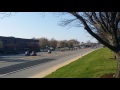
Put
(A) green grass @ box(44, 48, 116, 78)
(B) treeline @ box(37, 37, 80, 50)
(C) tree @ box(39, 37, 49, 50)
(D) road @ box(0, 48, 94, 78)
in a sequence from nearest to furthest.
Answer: (A) green grass @ box(44, 48, 116, 78) < (D) road @ box(0, 48, 94, 78) < (C) tree @ box(39, 37, 49, 50) < (B) treeline @ box(37, 37, 80, 50)

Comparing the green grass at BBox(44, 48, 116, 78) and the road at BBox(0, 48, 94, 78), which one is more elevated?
the green grass at BBox(44, 48, 116, 78)

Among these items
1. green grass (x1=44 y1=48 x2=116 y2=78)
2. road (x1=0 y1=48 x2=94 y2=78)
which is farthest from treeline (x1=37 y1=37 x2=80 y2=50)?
green grass (x1=44 y1=48 x2=116 y2=78)

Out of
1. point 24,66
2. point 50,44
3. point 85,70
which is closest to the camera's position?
point 85,70

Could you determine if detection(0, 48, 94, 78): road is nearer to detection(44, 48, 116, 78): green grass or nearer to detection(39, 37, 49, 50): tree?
detection(44, 48, 116, 78): green grass

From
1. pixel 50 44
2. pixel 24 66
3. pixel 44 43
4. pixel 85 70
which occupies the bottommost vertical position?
pixel 24 66

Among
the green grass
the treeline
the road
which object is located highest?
the treeline

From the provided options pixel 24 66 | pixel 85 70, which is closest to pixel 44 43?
pixel 24 66

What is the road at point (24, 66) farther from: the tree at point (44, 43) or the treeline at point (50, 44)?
the tree at point (44, 43)

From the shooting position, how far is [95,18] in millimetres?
12656

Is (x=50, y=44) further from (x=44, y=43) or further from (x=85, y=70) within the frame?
(x=85, y=70)

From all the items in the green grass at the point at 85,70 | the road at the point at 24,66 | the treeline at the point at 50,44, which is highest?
the treeline at the point at 50,44

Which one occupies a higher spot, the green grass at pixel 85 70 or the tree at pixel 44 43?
the tree at pixel 44 43

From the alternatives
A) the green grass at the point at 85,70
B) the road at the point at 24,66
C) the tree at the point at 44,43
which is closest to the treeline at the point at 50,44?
the tree at the point at 44,43
